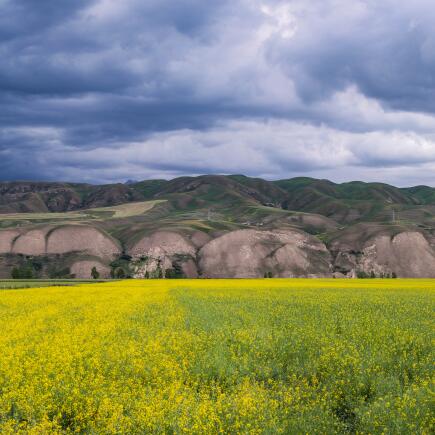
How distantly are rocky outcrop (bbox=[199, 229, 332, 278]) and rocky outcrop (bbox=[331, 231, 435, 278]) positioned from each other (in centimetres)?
701

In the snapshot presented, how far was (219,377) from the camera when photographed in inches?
604

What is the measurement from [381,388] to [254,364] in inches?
179

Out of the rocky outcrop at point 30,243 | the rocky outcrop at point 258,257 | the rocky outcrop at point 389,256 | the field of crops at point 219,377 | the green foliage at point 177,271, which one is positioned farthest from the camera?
the rocky outcrop at point 30,243

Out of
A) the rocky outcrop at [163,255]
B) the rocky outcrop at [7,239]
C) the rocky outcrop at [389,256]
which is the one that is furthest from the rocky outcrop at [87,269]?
the rocky outcrop at [389,256]

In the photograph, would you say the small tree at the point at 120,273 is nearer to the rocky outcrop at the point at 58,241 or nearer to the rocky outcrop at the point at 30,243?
→ the rocky outcrop at the point at 58,241

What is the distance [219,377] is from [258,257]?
133 m

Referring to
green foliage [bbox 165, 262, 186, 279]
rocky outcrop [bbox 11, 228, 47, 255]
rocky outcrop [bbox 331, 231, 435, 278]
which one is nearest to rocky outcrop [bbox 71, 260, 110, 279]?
green foliage [bbox 165, 262, 186, 279]

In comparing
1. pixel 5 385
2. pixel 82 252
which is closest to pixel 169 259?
pixel 82 252

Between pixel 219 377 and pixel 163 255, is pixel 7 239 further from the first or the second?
pixel 219 377

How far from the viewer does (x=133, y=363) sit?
16156 millimetres

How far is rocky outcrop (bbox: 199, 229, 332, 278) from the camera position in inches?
5610

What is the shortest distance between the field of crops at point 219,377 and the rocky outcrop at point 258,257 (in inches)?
4407

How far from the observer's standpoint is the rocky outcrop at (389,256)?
14795 cm

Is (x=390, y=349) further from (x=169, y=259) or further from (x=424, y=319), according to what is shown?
(x=169, y=259)
